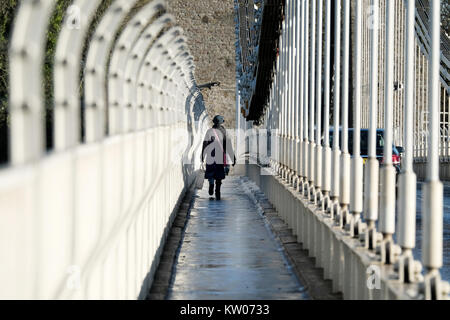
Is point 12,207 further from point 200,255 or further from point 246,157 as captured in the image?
point 246,157

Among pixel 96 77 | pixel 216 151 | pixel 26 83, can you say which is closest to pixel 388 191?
pixel 96 77

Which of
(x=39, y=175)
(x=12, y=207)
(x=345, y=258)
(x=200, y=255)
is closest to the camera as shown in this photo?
Answer: (x=12, y=207)

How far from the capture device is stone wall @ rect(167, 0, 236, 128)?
86062mm

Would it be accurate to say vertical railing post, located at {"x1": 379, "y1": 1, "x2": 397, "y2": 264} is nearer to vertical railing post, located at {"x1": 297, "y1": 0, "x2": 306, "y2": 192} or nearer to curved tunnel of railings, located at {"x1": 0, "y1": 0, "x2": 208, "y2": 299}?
curved tunnel of railings, located at {"x1": 0, "y1": 0, "x2": 208, "y2": 299}

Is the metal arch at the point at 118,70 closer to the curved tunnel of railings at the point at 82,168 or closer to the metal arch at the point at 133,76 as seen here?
the curved tunnel of railings at the point at 82,168

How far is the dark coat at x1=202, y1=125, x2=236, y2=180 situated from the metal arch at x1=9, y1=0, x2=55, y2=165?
17.9 metres

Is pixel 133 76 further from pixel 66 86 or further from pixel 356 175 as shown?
pixel 66 86

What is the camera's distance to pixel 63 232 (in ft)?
15.0

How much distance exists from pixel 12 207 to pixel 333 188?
8181 millimetres

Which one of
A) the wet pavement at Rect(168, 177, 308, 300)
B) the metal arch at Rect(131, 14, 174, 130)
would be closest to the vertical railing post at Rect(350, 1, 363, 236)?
the wet pavement at Rect(168, 177, 308, 300)

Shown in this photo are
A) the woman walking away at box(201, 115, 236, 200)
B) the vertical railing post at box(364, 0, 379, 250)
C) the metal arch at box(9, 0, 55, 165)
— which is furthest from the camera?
the woman walking away at box(201, 115, 236, 200)

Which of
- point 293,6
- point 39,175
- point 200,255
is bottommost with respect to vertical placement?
point 200,255

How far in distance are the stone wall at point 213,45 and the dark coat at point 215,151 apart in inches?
2467
